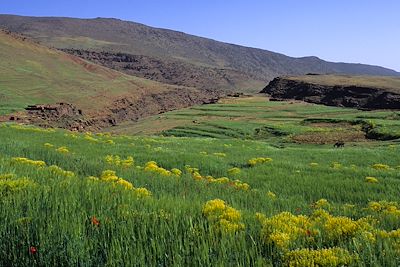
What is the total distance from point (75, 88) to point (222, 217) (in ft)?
276

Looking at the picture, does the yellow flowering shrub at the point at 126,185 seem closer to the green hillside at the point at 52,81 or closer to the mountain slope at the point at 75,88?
the green hillside at the point at 52,81

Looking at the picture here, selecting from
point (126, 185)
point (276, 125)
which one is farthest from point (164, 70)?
point (126, 185)

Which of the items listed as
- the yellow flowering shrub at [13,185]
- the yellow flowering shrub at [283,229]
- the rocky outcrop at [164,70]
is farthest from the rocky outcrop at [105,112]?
the yellow flowering shrub at [283,229]

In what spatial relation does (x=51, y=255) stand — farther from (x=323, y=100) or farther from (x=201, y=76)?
(x=201, y=76)

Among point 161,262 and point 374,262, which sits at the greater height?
point 374,262

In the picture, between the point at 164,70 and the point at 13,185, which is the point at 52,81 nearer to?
the point at 13,185

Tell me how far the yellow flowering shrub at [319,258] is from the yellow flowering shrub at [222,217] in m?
0.90

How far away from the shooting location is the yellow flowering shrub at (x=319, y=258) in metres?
4.13

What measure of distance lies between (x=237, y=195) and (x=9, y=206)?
467 centimetres

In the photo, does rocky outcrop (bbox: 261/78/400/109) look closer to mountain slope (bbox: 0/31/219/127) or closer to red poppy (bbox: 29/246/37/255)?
mountain slope (bbox: 0/31/219/127)

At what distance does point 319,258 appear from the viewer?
13.7ft

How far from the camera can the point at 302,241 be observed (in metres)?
4.92

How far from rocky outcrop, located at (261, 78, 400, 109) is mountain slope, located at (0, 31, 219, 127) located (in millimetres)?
20116

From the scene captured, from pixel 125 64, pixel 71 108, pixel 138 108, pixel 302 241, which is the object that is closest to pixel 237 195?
pixel 302 241
